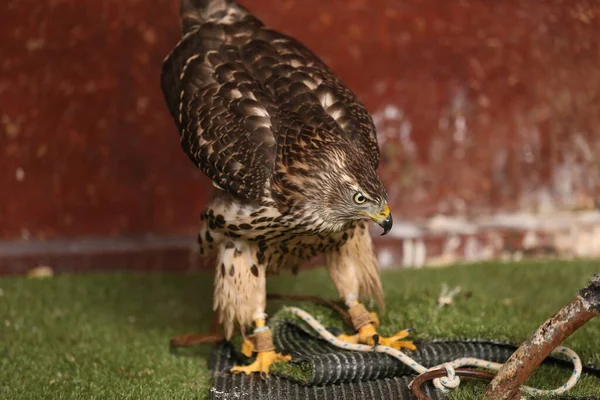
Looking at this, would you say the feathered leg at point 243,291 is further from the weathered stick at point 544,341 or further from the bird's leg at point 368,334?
the weathered stick at point 544,341

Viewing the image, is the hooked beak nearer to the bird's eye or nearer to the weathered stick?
the bird's eye

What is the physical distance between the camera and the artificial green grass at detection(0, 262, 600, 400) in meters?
3.18

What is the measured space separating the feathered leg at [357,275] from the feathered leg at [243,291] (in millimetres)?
335

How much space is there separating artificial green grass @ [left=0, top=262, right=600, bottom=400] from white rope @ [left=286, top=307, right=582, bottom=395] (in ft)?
0.21

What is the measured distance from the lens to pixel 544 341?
2.44 m

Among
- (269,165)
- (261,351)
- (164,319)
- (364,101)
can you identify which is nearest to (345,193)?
(269,165)

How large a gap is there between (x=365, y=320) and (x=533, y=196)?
2.21 metres

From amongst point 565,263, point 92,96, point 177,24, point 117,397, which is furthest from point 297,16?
point 117,397

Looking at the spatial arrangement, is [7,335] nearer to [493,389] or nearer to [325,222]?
[325,222]

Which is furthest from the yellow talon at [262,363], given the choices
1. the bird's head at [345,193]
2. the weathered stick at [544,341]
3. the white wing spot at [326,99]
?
the white wing spot at [326,99]

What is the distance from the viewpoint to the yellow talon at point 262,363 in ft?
10.4

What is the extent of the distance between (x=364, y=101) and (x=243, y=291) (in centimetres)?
203

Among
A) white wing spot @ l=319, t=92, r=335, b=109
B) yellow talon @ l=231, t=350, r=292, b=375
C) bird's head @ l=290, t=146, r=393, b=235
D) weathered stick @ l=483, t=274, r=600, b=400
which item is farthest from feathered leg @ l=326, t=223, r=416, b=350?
weathered stick @ l=483, t=274, r=600, b=400

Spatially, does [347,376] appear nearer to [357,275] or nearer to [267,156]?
[357,275]
